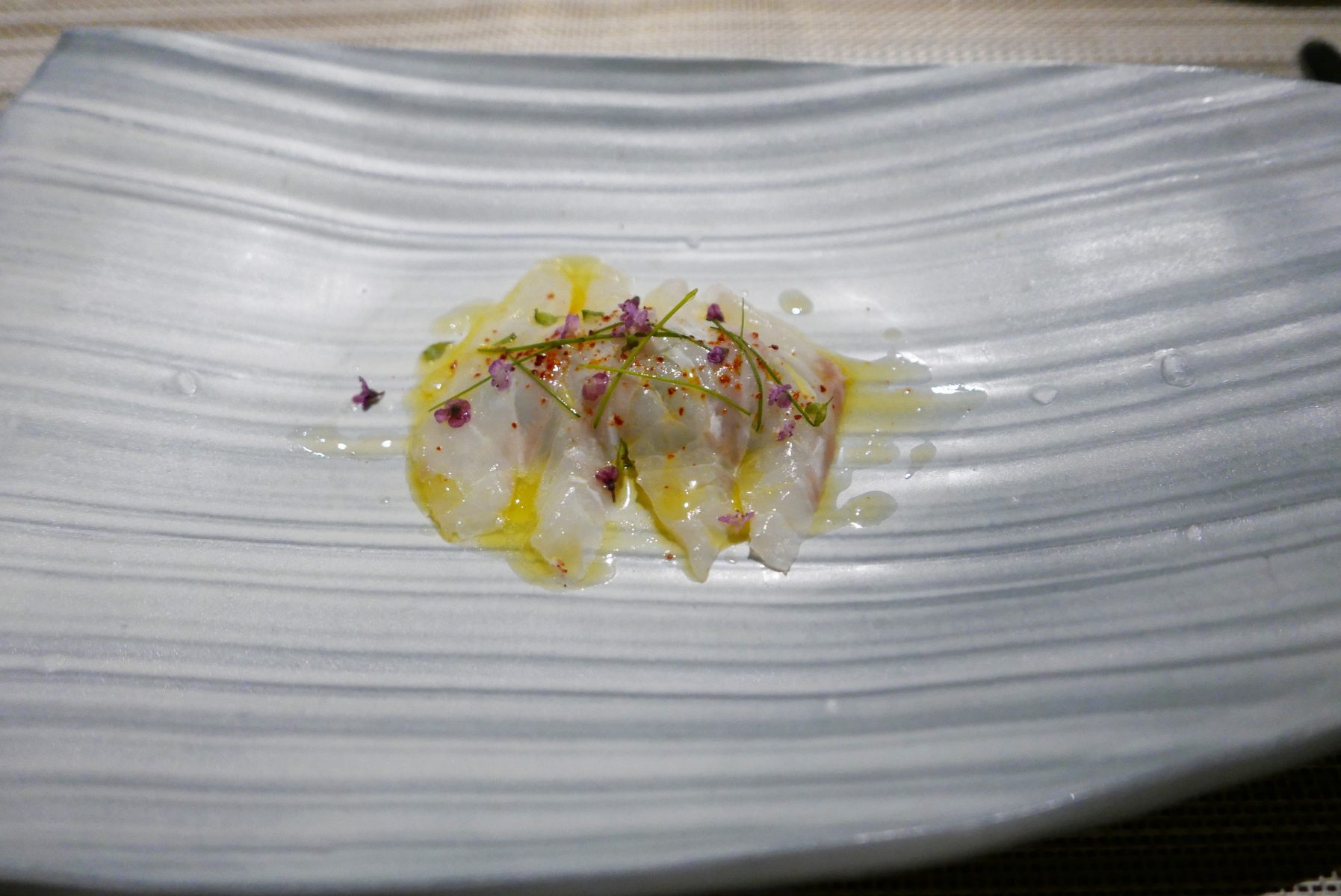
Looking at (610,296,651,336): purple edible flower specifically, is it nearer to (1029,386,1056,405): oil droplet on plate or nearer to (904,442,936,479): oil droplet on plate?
(904,442,936,479): oil droplet on plate

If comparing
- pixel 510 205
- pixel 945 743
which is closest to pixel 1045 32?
pixel 510 205

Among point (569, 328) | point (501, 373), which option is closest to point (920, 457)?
point (569, 328)

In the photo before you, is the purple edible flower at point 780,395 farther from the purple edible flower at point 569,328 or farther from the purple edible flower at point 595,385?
the purple edible flower at point 569,328

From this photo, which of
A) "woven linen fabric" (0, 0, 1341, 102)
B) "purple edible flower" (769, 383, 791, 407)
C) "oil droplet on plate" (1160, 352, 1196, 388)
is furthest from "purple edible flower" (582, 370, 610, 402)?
"woven linen fabric" (0, 0, 1341, 102)

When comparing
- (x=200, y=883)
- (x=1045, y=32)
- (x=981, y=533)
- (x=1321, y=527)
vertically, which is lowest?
(x=200, y=883)

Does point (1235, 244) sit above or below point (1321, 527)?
above

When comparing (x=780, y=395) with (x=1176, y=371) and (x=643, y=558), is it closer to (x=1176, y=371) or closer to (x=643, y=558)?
(x=643, y=558)

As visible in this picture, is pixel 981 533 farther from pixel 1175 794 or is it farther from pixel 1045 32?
pixel 1045 32
